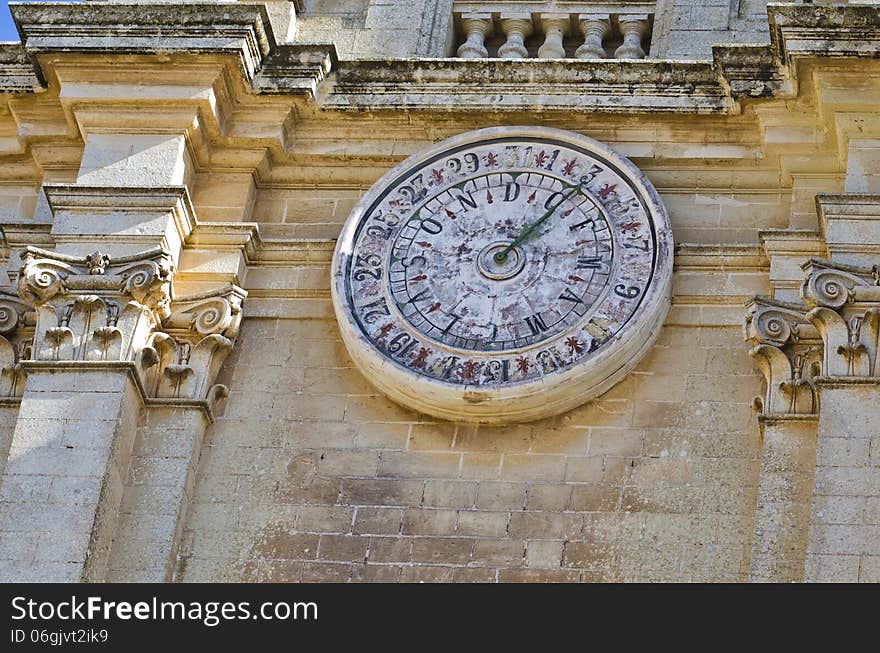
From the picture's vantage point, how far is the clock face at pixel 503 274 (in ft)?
41.0

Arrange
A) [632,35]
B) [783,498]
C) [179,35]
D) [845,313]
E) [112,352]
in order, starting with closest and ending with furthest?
[783,498] → [845,313] → [112,352] → [179,35] → [632,35]

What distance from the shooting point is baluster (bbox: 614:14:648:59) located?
46.5 ft

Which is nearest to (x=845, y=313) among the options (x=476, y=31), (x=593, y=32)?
(x=593, y=32)

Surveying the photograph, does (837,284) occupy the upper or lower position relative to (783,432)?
upper

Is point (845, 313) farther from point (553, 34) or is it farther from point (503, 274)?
point (553, 34)

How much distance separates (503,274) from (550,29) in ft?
6.85

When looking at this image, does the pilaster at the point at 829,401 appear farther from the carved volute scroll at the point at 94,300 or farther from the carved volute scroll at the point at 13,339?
the carved volute scroll at the point at 13,339

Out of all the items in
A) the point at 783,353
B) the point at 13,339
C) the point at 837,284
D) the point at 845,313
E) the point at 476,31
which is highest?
the point at 476,31

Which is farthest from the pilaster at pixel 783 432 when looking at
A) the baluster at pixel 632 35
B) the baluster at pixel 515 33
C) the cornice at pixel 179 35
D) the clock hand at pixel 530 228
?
the cornice at pixel 179 35

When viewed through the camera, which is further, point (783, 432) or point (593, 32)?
point (593, 32)

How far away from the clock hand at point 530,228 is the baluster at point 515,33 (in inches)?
55.4

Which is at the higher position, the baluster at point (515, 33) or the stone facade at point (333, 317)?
the baluster at point (515, 33)

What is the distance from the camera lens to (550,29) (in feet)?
47.3

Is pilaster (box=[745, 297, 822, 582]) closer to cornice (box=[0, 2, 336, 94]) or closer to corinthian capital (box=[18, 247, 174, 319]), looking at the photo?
cornice (box=[0, 2, 336, 94])
